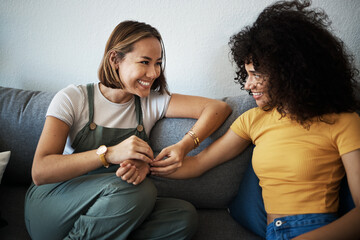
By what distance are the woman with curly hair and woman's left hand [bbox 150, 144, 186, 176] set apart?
0.34m

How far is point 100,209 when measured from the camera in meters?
1.10

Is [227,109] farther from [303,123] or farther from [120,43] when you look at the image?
[120,43]

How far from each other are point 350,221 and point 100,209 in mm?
868

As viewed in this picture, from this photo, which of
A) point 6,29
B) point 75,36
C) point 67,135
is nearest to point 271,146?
point 67,135

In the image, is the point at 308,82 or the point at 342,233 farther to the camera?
the point at 308,82

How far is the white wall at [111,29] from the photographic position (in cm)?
158

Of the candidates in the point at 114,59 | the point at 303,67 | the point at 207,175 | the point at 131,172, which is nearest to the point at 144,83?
the point at 114,59

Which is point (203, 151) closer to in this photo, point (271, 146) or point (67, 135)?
point (271, 146)

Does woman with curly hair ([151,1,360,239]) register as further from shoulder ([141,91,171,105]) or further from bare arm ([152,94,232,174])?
shoulder ([141,91,171,105])

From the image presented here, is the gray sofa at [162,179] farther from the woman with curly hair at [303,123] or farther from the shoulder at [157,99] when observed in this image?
the woman with curly hair at [303,123]

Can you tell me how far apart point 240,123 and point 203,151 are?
229 mm

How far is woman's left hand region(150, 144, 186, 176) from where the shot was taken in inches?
50.9

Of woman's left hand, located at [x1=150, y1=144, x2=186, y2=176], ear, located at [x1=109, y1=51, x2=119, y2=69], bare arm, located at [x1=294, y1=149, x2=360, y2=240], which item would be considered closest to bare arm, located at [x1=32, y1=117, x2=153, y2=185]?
woman's left hand, located at [x1=150, y1=144, x2=186, y2=176]

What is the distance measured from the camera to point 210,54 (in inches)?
64.9
